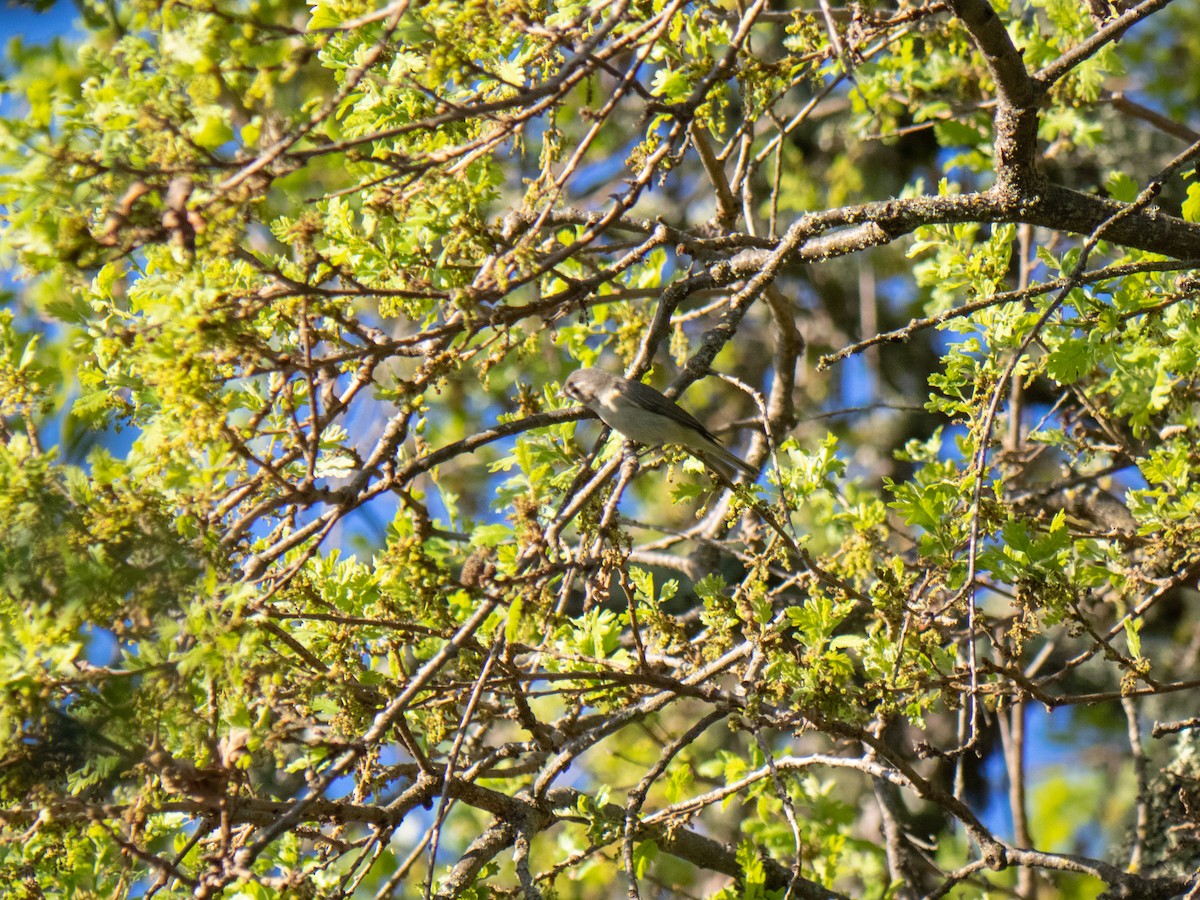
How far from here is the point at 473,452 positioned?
325 cm

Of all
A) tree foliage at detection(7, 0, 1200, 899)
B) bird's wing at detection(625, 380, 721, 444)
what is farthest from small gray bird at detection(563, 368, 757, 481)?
tree foliage at detection(7, 0, 1200, 899)

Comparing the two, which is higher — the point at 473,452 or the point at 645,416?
the point at 645,416

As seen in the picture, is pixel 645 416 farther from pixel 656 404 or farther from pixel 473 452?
pixel 473 452

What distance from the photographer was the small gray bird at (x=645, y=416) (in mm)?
3693

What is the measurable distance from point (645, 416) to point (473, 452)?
842 millimetres

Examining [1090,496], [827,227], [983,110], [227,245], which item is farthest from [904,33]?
[227,245]

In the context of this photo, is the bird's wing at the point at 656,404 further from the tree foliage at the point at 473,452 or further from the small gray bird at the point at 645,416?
the tree foliage at the point at 473,452

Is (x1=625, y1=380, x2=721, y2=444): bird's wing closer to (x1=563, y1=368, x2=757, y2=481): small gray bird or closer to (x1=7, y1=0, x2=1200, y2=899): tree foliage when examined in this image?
(x1=563, y1=368, x2=757, y2=481): small gray bird

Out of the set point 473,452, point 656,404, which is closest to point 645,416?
point 656,404

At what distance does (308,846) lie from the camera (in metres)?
4.29

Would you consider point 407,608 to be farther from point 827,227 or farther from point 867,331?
point 867,331

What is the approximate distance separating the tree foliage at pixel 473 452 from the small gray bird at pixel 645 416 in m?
0.15

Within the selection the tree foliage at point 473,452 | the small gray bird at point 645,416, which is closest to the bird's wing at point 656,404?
the small gray bird at point 645,416

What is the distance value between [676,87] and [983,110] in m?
2.28
